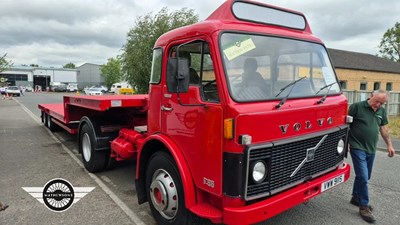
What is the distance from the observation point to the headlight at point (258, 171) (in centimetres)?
268

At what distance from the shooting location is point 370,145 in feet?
13.0

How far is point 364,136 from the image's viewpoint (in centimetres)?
394

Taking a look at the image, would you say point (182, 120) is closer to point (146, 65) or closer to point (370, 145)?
point (370, 145)

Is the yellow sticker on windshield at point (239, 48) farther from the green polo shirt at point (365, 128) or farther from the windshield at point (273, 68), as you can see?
the green polo shirt at point (365, 128)

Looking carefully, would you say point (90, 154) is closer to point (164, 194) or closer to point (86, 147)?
point (86, 147)

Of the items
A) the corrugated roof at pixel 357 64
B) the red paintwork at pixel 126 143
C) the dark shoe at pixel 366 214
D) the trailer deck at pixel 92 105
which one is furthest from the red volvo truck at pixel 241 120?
the corrugated roof at pixel 357 64

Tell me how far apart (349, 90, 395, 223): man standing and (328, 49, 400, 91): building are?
72.2ft

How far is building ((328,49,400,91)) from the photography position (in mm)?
26047

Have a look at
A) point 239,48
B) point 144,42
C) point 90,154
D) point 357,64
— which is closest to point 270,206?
point 239,48

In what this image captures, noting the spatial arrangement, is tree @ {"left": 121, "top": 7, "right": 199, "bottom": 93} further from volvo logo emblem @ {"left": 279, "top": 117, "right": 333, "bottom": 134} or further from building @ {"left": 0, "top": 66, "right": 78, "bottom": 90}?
building @ {"left": 0, "top": 66, "right": 78, "bottom": 90}

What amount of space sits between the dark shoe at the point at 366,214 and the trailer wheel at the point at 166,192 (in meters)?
2.27

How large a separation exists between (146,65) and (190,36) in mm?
15241

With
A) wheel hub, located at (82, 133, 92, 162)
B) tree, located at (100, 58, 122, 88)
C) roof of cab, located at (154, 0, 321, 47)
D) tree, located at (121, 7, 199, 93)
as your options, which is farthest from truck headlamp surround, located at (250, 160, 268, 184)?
tree, located at (100, 58, 122, 88)

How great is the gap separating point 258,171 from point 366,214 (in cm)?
209
